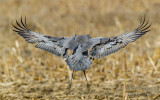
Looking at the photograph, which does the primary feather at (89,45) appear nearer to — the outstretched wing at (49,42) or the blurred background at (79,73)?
the outstretched wing at (49,42)

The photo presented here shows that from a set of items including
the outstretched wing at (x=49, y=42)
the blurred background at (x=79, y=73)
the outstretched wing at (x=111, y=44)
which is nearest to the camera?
the outstretched wing at (x=111, y=44)

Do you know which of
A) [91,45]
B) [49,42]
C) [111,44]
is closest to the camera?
[91,45]

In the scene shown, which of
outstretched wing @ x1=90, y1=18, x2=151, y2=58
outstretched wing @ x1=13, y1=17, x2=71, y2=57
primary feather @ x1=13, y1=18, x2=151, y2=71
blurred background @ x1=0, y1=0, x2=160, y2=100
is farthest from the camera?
blurred background @ x1=0, y1=0, x2=160, y2=100

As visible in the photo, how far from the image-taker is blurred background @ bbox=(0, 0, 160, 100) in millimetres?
6035

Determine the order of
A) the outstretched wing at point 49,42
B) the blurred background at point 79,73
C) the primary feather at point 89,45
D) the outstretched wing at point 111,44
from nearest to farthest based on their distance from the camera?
the primary feather at point 89,45 < the outstretched wing at point 111,44 < the outstretched wing at point 49,42 < the blurred background at point 79,73

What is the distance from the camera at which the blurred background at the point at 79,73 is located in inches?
238

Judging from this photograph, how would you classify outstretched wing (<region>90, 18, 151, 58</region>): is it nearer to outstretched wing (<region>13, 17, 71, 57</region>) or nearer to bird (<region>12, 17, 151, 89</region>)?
bird (<region>12, 17, 151, 89</region>)

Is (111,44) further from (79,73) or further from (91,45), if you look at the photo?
(79,73)

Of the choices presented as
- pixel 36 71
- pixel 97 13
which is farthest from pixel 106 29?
pixel 36 71

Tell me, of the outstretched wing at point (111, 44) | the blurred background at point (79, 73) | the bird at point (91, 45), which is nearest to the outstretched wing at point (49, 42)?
the bird at point (91, 45)

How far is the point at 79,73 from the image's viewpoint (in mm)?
7328

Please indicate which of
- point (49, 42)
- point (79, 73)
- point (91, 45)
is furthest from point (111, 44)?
point (79, 73)

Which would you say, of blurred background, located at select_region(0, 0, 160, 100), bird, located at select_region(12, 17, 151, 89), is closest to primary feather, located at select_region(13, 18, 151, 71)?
bird, located at select_region(12, 17, 151, 89)

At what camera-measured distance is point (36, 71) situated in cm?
756
